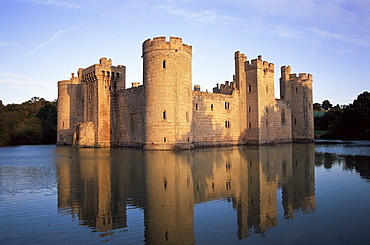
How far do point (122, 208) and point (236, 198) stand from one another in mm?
3396

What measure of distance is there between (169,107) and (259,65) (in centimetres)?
1580

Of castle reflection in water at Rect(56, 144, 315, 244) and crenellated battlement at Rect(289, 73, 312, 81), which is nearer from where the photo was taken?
castle reflection in water at Rect(56, 144, 315, 244)

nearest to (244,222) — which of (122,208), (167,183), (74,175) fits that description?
(122,208)

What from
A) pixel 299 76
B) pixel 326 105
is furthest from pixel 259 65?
pixel 326 105

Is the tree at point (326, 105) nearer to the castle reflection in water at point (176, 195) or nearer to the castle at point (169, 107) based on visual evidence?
the castle at point (169, 107)

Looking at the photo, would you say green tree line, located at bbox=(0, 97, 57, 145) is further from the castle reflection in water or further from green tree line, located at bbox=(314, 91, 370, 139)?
green tree line, located at bbox=(314, 91, 370, 139)

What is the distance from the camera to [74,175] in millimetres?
14633

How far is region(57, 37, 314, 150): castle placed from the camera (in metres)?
30.8

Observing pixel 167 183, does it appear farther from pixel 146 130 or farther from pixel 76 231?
pixel 146 130

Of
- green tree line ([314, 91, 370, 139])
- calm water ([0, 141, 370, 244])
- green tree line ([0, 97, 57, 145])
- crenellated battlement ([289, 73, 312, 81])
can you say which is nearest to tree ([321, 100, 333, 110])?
green tree line ([314, 91, 370, 139])

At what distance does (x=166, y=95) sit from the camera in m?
30.5

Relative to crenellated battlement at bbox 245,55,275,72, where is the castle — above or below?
below

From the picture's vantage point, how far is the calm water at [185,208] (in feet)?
21.6

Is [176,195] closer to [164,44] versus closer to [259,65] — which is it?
→ [164,44]
